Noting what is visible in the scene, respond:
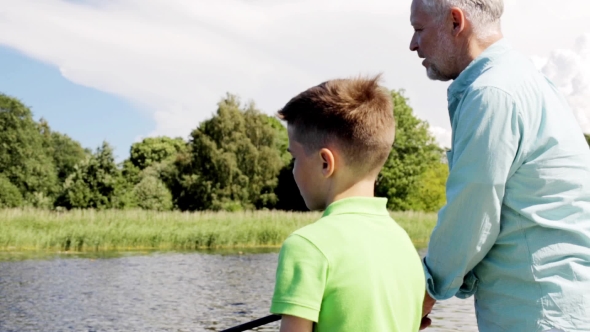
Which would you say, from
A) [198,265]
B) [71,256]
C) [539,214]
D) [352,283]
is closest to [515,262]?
[539,214]

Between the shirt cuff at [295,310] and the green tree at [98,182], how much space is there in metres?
32.1

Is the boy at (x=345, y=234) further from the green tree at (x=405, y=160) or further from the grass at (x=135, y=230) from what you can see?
the green tree at (x=405, y=160)

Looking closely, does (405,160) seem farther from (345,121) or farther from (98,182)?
(345,121)

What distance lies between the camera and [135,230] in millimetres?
24125

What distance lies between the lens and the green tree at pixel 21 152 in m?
48.4

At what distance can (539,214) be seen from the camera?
1.90 m

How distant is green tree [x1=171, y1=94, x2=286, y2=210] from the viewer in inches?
1875

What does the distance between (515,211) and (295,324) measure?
65cm

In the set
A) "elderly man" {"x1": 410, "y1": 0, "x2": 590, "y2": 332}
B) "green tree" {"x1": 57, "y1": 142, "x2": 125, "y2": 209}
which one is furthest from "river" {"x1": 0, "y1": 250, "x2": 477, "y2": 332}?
"green tree" {"x1": 57, "y1": 142, "x2": 125, "y2": 209}

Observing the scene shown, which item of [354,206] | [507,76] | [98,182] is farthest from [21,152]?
[354,206]

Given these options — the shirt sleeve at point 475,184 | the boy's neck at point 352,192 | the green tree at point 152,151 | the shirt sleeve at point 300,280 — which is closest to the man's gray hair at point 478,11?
the shirt sleeve at point 475,184

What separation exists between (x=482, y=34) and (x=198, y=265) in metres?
18.0

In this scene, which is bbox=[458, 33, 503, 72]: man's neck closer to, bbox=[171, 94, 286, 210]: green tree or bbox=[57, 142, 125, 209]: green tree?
bbox=[57, 142, 125, 209]: green tree

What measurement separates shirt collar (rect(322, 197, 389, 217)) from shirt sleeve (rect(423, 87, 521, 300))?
0.94ft
